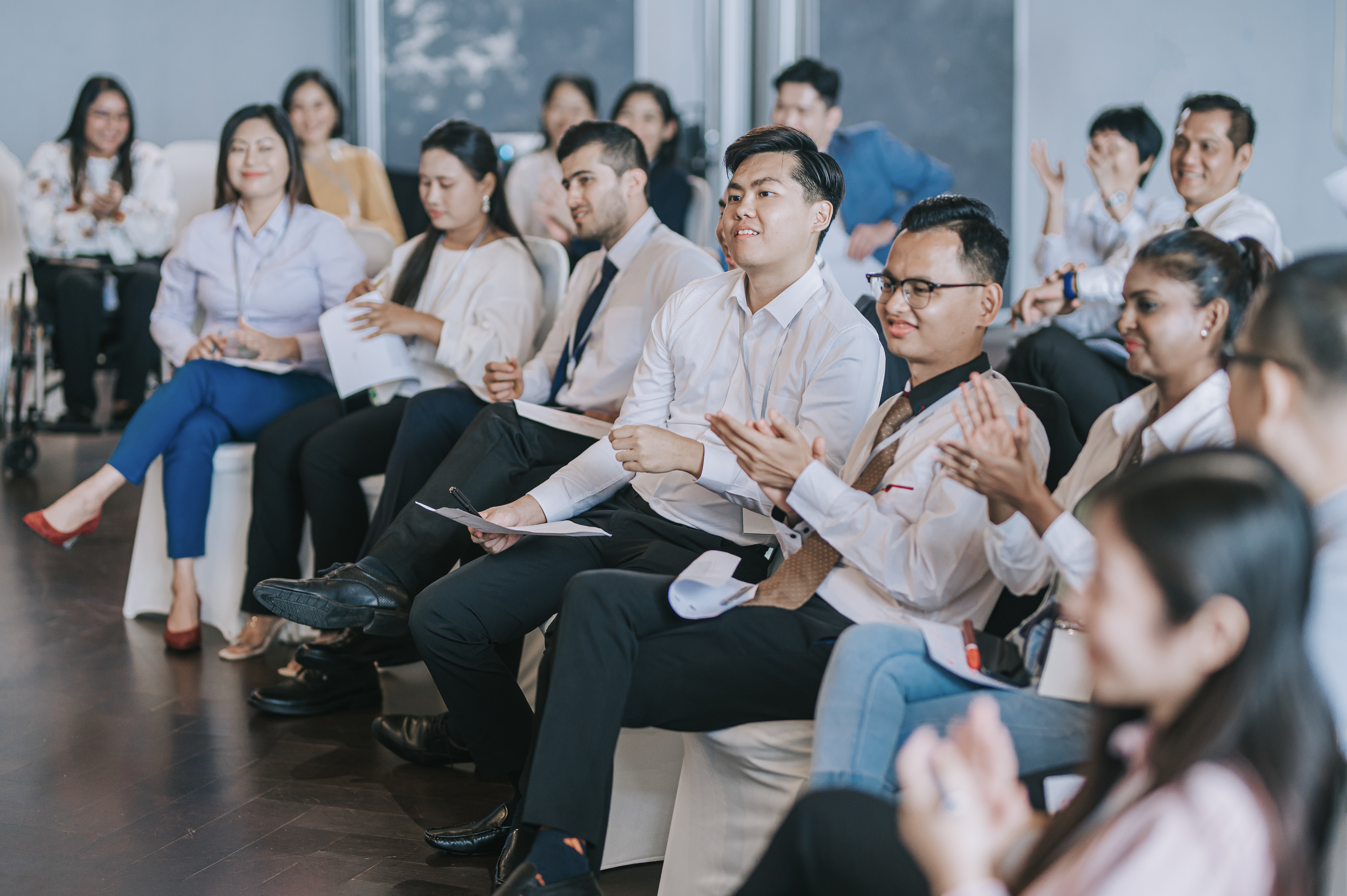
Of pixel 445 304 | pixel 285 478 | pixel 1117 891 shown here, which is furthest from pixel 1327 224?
pixel 1117 891

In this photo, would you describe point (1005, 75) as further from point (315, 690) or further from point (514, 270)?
point (315, 690)

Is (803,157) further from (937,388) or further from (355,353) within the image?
(355,353)

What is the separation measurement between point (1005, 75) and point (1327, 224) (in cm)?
160

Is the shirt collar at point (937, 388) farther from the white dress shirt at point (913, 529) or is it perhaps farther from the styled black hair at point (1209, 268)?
the styled black hair at point (1209, 268)

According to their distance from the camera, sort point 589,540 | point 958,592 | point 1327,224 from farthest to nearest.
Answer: point 1327,224 → point 589,540 → point 958,592

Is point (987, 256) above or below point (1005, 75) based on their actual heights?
below

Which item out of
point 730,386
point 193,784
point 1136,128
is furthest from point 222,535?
point 1136,128

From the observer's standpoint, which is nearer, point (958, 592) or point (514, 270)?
point (958, 592)

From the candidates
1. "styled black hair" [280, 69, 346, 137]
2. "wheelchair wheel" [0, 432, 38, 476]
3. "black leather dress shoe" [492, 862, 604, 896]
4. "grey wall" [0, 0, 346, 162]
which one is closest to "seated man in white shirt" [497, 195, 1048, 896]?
"black leather dress shoe" [492, 862, 604, 896]

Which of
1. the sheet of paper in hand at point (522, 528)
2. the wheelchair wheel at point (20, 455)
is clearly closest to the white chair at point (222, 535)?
the sheet of paper in hand at point (522, 528)

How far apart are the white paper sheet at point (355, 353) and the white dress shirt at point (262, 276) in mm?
318

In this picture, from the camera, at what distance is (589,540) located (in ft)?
7.29

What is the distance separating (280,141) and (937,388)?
2452 millimetres

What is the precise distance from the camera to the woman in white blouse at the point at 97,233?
5180mm
